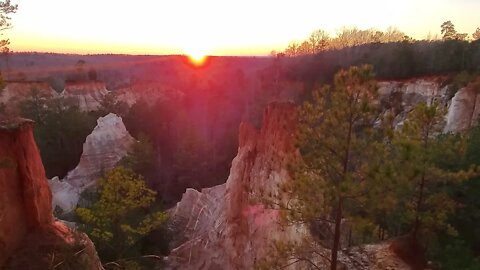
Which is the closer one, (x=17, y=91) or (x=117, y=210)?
(x=117, y=210)

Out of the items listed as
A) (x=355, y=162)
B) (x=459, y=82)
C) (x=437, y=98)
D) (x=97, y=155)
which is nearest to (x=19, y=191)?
(x=355, y=162)

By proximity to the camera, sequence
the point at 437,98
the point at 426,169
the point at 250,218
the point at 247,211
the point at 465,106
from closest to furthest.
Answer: the point at 426,169
the point at 250,218
the point at 247,211
the point at 465,106
the point at 437,98

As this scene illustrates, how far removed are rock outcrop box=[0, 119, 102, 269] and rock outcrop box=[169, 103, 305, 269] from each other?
6542 mm

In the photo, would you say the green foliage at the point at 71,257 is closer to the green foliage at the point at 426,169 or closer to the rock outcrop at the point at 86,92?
the green foliage at the point at 426,169

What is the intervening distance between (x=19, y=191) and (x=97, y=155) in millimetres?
18705

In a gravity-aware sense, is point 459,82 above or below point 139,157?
above

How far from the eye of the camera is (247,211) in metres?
17.2

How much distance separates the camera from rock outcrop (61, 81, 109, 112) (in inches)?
1828

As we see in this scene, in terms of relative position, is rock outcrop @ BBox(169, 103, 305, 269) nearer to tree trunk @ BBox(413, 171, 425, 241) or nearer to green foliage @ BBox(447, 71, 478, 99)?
tree trunk @ BBox(413, 171, 425, 241)

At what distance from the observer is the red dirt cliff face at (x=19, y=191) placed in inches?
385

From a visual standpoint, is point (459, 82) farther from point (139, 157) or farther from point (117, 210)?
point (117, 210)

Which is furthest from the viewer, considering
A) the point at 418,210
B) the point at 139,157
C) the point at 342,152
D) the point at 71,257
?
the point at 139,157

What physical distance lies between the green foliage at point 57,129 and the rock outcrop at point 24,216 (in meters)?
21.3

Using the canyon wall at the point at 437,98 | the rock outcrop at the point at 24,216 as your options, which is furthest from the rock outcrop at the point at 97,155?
the canyon wall at the point at 437,98
